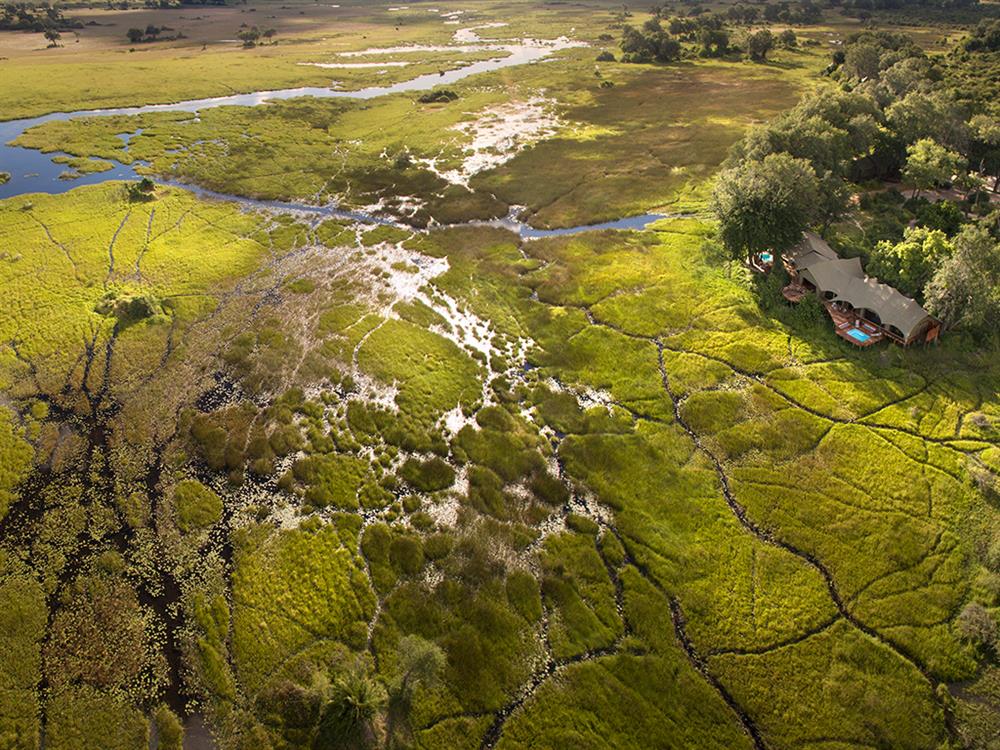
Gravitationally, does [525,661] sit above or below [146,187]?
below

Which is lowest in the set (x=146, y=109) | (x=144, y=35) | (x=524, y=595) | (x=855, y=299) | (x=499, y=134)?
(x=524, y=595)

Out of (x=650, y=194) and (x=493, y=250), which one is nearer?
(x=493, y=250)

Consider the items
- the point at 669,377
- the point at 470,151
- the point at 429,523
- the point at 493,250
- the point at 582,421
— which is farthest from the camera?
the point at 470,151

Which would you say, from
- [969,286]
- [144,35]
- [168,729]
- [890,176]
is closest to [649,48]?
[890,176]

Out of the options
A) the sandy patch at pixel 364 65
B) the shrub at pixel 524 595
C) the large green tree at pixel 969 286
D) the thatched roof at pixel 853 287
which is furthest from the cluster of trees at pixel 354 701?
the sandy patch at pixel 364 65

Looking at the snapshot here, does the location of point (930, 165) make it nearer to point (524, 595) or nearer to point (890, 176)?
point (890, 176)

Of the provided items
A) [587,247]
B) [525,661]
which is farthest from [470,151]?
[525,661]

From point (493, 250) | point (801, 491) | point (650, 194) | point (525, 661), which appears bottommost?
point (525, 661)

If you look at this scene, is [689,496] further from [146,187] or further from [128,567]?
[146,187]
